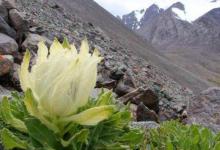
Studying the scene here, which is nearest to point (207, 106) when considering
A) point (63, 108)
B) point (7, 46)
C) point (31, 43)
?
point (31, 43)

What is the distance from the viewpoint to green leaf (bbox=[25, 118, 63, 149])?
302cm

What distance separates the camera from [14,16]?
18422 millimetres

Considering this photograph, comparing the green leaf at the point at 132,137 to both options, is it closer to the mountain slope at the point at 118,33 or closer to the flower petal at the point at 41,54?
the flower petal at the point at 41,54

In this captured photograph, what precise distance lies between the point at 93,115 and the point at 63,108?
162 millimetres

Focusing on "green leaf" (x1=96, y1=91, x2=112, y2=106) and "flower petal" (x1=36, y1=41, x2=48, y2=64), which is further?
"green leaf" (x1=96, y1=91, x2=112, y2=106)

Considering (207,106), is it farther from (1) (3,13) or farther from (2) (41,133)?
(2) (41,133)

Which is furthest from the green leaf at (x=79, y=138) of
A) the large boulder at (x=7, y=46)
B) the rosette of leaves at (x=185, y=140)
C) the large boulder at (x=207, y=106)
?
the large boulder at (x=207, y=106)

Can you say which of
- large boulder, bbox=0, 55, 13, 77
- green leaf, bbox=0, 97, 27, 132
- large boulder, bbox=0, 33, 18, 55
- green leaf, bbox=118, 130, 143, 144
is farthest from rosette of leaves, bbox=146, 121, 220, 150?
large boulder, bbox=0, 33, 18, 55

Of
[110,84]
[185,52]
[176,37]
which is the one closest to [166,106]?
[110,84]

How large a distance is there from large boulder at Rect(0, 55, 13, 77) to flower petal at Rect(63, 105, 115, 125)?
943cm

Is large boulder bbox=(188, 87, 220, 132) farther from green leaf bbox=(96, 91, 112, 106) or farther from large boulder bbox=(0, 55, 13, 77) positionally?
green leaf bbox=(96, 91, 112, 106)

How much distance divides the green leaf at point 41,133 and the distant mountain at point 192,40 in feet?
393

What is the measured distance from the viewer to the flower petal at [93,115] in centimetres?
292

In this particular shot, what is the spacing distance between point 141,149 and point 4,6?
1512cm
